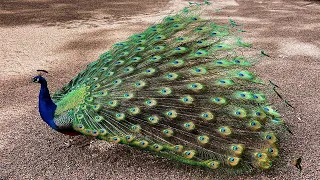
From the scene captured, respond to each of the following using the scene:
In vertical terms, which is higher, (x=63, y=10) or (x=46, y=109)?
(x=63, y=10)

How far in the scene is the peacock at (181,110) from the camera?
296cm

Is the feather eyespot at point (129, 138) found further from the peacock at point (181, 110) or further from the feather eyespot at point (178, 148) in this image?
the feather eyespot at point (178, 148)

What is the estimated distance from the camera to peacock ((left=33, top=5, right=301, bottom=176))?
2963mm

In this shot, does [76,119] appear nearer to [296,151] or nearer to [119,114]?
[119,114]

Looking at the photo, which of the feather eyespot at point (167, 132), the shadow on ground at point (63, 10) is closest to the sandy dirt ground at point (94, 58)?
the shadow on ground at point (63, 10)

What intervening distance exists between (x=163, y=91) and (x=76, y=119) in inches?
31.7

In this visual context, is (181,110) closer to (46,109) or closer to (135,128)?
(135,128)

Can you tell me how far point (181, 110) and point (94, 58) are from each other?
3.75m

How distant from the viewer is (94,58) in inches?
256

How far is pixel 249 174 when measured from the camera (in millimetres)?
3152

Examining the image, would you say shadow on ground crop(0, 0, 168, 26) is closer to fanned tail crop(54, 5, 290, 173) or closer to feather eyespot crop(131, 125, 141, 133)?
fanned tail crop(54, 5, 290, 173)

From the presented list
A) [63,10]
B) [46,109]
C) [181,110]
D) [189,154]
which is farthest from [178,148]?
[63,10]

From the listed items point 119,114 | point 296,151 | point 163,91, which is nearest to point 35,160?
point 119,114

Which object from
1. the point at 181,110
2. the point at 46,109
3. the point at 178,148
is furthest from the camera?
the point at 46,109
